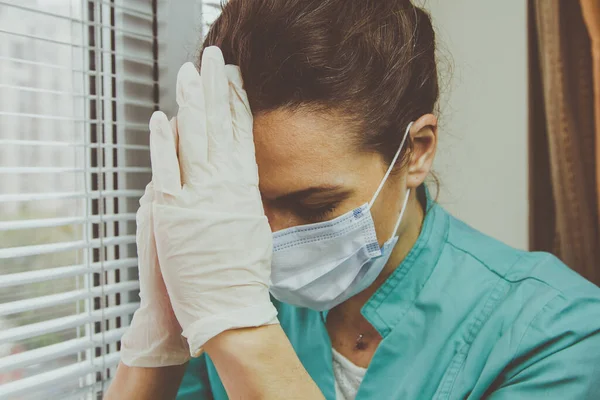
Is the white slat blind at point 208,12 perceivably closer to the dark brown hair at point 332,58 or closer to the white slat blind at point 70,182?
the white slat blind at point 70,182

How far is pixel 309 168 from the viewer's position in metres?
0.89

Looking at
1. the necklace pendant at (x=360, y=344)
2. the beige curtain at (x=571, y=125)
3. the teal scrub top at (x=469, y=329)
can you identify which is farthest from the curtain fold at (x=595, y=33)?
the necklace pendant at (x=360, y=344)

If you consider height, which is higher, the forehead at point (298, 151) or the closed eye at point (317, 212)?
the forehead at point (298, 151)

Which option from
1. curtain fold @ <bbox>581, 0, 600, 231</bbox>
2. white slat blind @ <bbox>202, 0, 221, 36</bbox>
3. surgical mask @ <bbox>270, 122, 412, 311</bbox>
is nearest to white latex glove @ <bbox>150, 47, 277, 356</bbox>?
surgical mask @ <bbox>270, 122, 412, 311</bbox>

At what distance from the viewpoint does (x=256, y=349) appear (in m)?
0.78

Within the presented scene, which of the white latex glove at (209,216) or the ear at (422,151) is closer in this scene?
the white latex glove at (209,216)

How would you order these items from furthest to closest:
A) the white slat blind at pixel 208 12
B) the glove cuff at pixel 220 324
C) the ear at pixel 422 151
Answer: the white slat blind at pixel 208 12 < the ear at pixel 422 151 < the glove cuff at pixel 220 324

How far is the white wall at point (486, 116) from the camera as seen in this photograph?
170 centimetres

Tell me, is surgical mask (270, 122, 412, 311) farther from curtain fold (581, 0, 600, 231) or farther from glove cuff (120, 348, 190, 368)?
curtain fold (581, 0, 600, 231)

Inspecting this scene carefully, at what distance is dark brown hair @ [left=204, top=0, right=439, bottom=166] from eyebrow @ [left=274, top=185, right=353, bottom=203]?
0.31 ft

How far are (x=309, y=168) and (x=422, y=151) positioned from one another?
0.93 feet

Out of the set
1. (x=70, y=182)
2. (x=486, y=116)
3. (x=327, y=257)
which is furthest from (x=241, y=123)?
(x=486, y=116)

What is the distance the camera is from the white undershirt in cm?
107

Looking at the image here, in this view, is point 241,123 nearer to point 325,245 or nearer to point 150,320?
point 325,245
